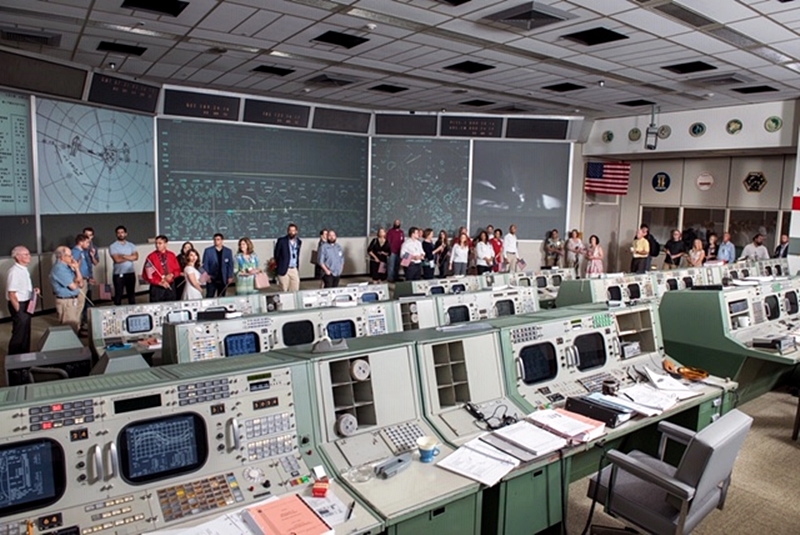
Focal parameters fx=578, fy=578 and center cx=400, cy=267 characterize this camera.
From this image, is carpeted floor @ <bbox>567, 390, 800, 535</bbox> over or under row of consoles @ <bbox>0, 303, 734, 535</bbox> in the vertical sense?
under

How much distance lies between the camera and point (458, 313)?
5.24m

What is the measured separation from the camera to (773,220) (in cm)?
1102

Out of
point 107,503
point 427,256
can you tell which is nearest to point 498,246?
point 427,256

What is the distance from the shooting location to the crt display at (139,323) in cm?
464

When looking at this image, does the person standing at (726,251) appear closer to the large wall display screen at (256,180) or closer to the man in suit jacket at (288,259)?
the large wall display screen at (256,180)

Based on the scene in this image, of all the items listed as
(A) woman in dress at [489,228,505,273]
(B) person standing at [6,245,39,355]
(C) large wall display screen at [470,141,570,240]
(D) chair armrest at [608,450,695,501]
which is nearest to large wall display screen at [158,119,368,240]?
(C) large wall display screen at [470,141,570,240]

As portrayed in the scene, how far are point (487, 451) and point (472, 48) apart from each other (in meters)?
5.54

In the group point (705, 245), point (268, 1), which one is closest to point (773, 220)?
point (705, 245)

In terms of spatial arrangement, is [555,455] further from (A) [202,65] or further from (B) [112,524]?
(A) [202,65]

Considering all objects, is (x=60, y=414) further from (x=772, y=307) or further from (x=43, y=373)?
(x=772, y=307)

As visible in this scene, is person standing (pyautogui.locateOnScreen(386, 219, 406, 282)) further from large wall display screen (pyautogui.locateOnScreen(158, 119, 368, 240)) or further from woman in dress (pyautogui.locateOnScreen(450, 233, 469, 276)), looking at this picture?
woman in dress (pyautogui.locateOnScreen(450, 233, 469, 276))

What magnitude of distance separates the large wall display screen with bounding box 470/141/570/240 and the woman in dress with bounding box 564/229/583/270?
51 cm

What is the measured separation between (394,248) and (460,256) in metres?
1.65

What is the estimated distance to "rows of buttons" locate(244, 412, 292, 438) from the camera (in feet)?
7.40
